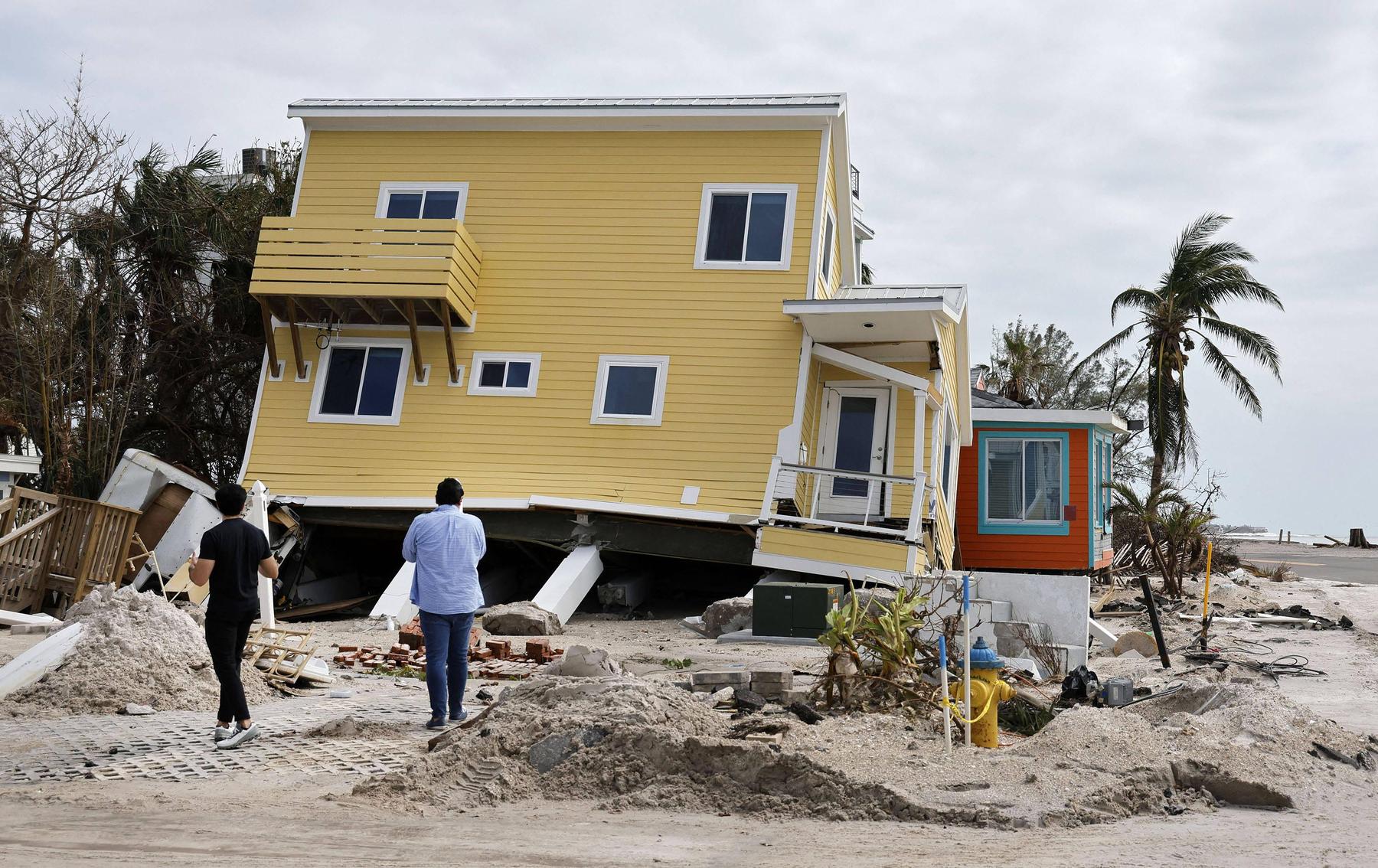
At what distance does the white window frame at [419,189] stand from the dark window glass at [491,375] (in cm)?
238

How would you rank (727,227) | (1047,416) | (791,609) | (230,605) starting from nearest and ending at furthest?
(230,605) < (791,609) < (727,227) < (1047,416)

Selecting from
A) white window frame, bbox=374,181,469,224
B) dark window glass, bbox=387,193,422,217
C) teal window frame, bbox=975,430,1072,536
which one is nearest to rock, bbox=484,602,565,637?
white window frame, bbox=374,181,469,224

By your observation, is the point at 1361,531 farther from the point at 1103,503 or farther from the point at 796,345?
the point at 796,345

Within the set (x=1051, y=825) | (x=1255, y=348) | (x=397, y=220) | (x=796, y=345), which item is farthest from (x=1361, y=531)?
(x=1051, y=825)

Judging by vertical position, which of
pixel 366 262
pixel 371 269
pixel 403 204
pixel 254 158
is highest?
pixel 254 158

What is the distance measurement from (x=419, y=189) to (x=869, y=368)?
766 centimetres

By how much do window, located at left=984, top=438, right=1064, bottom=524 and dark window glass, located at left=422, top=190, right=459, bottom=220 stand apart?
10.4 metres

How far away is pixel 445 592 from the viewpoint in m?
7.40

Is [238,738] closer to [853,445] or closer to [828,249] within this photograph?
[853,445]

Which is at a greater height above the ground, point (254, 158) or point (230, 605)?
point (254, 158)

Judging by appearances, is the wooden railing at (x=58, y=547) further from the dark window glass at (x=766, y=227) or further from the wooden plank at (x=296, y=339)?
the dark window glass at (x=766, y=227)

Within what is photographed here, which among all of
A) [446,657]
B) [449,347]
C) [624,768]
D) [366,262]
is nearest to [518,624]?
[449,347]

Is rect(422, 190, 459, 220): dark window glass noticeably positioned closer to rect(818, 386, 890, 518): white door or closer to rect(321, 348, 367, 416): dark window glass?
rect(321, 348, 367, 416): dark window glass

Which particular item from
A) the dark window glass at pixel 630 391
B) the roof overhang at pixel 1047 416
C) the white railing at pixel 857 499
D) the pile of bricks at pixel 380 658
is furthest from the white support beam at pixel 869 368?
the pile of bricks at pixel 380 658
